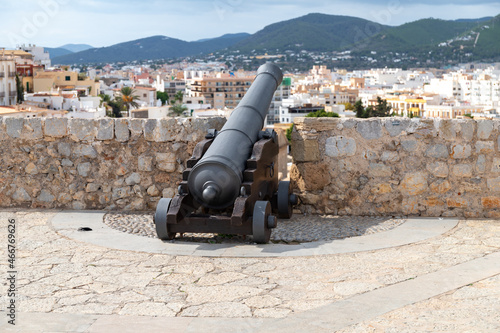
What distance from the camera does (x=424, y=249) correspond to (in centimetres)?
527

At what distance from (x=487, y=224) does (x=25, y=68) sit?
8107cm

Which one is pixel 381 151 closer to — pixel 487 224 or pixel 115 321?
pixel 487 224

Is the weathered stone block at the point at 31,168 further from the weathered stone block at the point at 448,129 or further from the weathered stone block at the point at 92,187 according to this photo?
the weathered stone block at the point at 448,129

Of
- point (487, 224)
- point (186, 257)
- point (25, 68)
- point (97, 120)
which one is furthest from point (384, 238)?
point (25, 68)

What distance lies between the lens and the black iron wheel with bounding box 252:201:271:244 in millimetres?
5293

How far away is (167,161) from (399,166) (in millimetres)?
2345

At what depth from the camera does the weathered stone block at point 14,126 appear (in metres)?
7.02

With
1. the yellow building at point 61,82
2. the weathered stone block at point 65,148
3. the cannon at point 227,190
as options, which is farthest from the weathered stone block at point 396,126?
the yellow building at point 61,82

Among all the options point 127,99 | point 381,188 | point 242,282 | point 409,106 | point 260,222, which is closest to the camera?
point 242,282

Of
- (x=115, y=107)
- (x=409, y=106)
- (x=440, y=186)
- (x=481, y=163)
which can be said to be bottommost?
(x=409, y=106)

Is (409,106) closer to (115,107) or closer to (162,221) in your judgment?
(115,107)

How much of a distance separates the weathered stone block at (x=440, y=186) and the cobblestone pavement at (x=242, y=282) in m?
0.90

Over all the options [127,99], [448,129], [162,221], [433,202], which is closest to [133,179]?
[162,221]

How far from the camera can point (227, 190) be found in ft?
17.8
